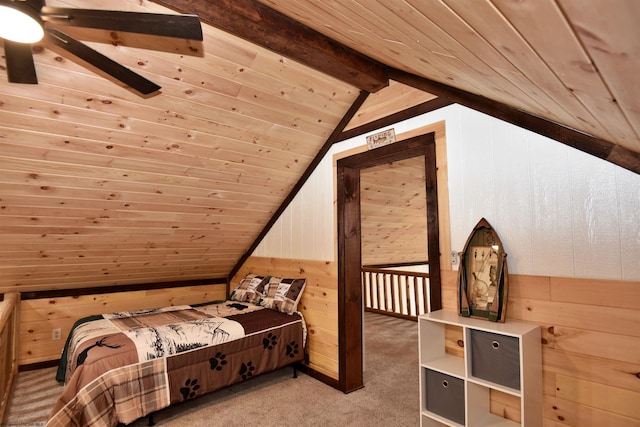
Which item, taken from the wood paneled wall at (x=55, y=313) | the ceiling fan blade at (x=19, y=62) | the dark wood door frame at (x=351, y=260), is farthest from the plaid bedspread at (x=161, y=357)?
the ceiling fan blade at (x=19, y=62)

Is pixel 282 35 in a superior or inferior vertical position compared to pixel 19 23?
superior

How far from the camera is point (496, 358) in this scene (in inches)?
71.8

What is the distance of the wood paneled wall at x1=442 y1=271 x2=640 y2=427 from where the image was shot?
161 cm

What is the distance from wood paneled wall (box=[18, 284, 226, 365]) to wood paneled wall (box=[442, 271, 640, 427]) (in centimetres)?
407

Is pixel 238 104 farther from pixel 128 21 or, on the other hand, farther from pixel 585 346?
pixel 585 346

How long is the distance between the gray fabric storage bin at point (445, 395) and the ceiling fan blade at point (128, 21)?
7.39ft

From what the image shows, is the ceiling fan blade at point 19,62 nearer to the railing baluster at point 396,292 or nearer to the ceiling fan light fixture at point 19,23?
the ceiling fan light fixture at point 19,23

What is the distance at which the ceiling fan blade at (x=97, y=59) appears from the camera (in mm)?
1368

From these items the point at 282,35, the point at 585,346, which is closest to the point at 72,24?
the point at 282,35

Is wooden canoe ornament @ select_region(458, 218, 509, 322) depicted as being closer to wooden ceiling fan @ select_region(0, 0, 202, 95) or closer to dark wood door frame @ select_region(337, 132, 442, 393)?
dark wood door frame @ select_region(337, 132, 442, 393)

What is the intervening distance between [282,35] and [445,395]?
2.44m

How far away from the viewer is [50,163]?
2367mm

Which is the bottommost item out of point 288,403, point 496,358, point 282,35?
point 288,403

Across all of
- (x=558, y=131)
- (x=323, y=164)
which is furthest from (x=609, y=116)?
(x=323, y=164)
